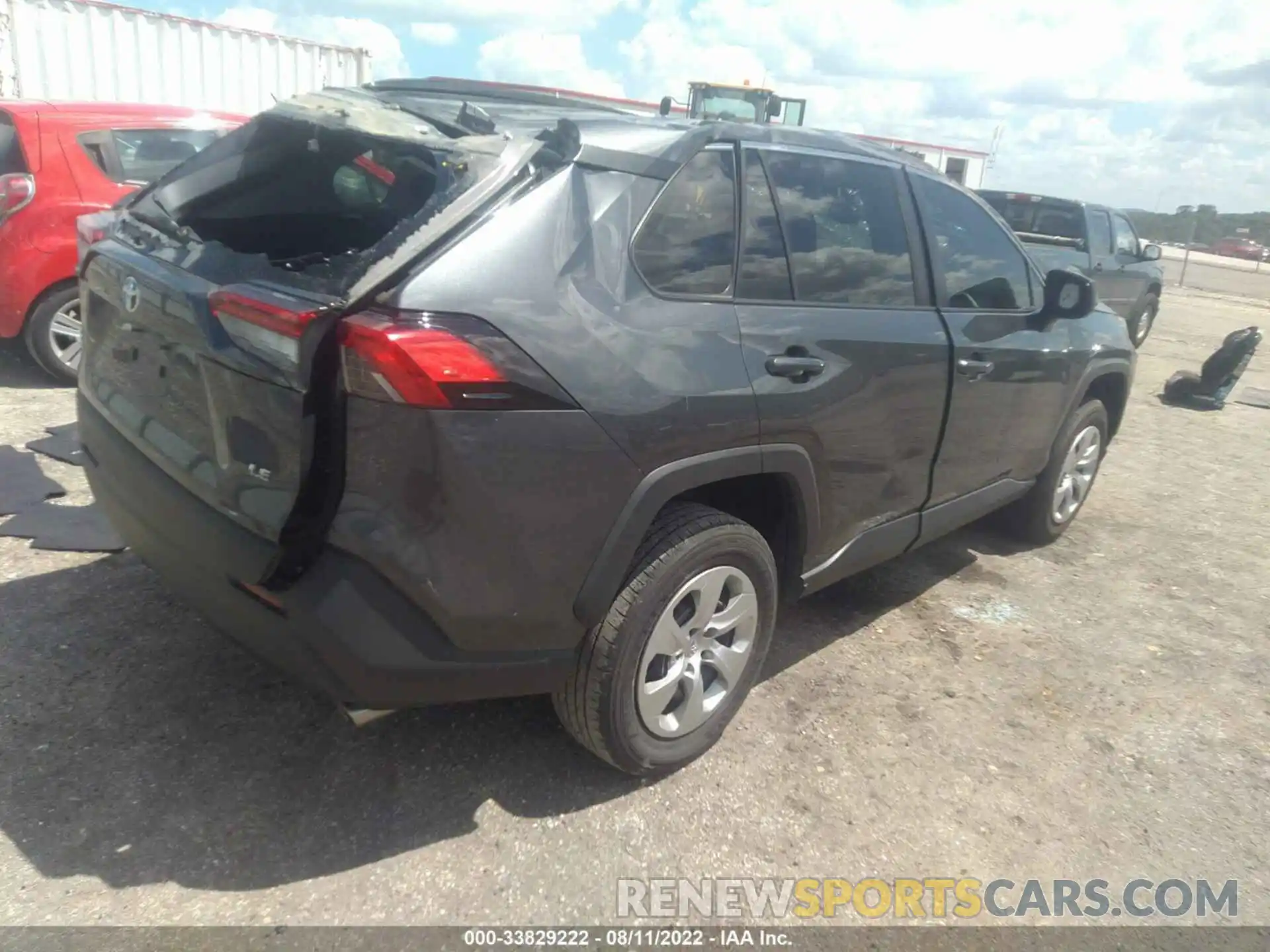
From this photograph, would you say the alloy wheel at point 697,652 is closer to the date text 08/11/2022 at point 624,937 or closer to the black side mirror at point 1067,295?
the date text 08/11/2022 at point 624,937

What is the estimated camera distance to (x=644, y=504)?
7.92ft

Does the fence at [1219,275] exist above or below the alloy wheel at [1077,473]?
below

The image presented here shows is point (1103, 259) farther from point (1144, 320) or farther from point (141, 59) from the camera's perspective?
point (141, 59)

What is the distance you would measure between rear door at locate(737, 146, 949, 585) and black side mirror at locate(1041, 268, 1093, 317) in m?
0.92

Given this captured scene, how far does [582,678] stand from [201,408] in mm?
1166

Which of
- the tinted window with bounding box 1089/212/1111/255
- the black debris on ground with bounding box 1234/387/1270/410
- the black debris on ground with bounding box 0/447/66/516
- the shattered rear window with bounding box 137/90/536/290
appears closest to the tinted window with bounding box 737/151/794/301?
the shattered rear window with bounding box 137/90/536/290

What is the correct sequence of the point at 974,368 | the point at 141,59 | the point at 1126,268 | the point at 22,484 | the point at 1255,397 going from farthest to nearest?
the point at 1126,268
the point at 141,59
the point at 1255,397
the point at 22,484
the point at 974,368

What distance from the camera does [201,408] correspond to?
7.77ft

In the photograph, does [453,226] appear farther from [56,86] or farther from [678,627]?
[56,86]

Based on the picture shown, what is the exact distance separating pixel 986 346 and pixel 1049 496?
4.61ft

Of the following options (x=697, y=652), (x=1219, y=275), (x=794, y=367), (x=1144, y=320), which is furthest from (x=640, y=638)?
(x=1219, y=275)

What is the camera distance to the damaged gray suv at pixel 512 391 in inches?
83.4

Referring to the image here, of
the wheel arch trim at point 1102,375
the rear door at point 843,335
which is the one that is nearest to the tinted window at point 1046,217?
the wheel arch trim at point 1102,375

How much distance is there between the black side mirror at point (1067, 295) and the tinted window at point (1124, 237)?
883 cm
